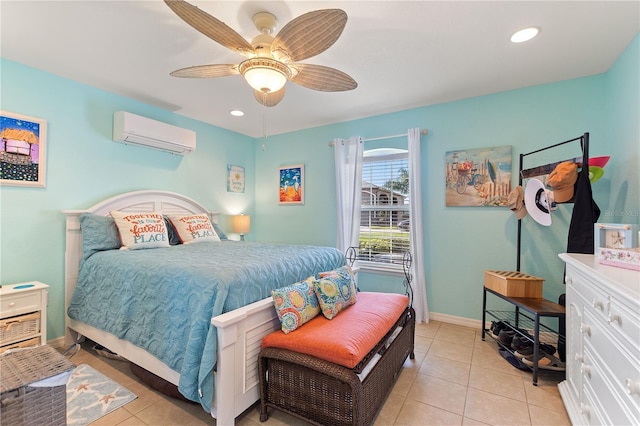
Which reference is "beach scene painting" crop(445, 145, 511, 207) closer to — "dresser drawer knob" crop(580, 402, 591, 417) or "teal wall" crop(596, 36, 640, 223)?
"teal wall" crop(596, 36, 640, 223)

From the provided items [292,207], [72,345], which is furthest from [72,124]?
[292,207]

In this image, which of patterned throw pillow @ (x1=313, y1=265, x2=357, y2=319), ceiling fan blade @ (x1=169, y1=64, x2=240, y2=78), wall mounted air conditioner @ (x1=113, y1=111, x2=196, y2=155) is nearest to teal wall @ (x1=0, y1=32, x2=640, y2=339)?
wall mounted air conditioner @ (x1=113, y1=111, x2=196, y2=155)

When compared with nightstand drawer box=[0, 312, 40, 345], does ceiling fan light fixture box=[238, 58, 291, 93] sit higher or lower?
higher

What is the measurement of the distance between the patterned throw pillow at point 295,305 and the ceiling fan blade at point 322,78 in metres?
1.41

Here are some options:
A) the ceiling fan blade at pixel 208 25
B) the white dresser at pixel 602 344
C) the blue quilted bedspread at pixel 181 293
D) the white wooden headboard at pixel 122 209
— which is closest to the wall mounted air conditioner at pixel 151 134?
the white wooden headboard at pixel 122 209

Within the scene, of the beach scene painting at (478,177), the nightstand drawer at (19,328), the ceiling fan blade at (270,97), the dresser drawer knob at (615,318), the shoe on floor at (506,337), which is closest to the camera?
the dresser drawer knob at (615,318)

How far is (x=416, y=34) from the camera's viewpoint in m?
1.98

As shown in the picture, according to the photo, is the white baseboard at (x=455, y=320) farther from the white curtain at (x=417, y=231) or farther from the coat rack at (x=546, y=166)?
the coat rack at (x=546, y=166)

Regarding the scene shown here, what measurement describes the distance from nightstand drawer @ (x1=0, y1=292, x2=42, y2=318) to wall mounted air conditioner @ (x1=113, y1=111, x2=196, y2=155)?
5.34 feet

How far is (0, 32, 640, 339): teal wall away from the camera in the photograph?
2.32 meters

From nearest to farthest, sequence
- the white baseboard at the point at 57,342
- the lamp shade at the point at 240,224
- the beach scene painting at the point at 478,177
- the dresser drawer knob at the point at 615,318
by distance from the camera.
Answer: the dresser drawer knob at the point at 615,318
the white baseboard at the point at 57,342
the beach scene painting at the point at 478,177
the lamp shade at the point at 240,224

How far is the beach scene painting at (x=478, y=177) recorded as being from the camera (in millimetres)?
2863

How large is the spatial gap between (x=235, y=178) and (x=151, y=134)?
1.42 metres

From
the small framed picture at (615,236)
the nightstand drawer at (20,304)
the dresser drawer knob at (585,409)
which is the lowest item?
the dresser drawer knob at (585,409)
